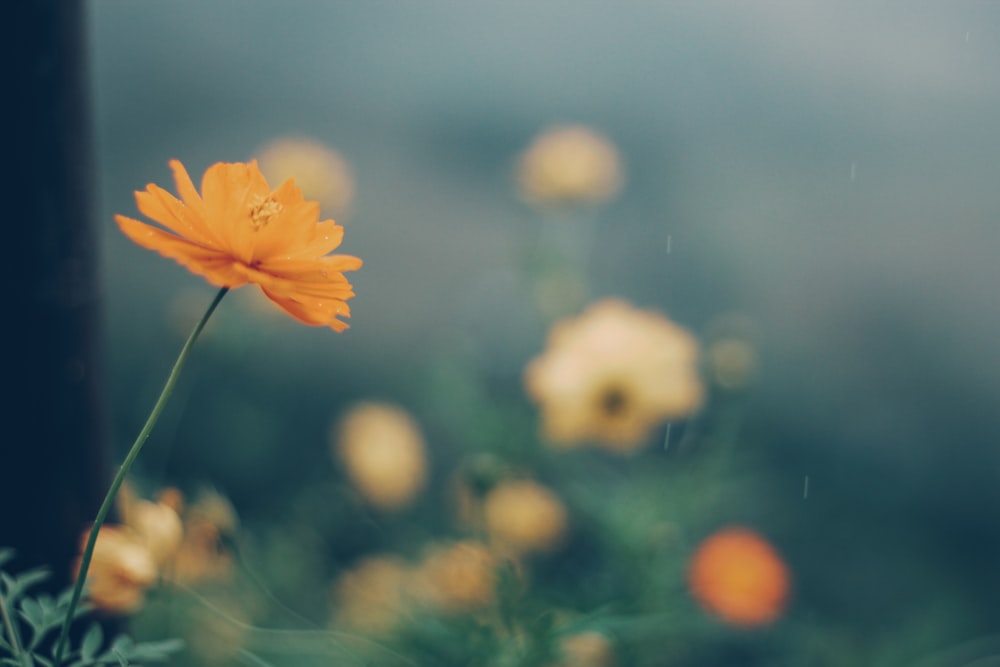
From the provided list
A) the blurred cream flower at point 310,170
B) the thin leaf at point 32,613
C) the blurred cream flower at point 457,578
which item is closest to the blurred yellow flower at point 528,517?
the blurred cream flower at point 457,578

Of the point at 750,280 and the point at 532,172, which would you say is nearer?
the point at 532,172

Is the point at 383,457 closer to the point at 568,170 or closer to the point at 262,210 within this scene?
the point at 568,170

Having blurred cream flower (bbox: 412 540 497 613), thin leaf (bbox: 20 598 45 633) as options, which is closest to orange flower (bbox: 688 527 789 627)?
blurred cream flower (bbox: 412 540 497 613)

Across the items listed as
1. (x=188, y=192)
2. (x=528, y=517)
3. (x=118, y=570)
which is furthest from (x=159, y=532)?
(x=528, y=517)

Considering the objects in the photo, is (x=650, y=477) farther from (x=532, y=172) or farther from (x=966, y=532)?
(x=966, y=532)

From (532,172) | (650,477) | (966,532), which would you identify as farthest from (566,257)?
(966,532)
